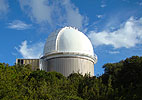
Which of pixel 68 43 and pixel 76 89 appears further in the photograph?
pixel 68 43

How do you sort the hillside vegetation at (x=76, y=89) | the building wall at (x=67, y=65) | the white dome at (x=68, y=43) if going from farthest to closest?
1. the white dome at (x=68, y=43)
2. the building wall at (x=67, y=65)
3. the hillside vegetation at (x=76, y=89)

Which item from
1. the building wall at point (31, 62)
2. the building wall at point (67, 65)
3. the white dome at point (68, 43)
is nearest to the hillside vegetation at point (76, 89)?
the building wall at point (67, 65)

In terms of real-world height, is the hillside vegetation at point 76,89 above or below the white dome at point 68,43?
below

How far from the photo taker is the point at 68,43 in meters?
41.9

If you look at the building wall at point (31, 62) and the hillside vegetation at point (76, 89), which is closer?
the hillside vegetation at point (76, 89)

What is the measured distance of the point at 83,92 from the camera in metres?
22.6

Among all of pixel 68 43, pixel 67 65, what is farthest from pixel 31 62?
pixel 68 43

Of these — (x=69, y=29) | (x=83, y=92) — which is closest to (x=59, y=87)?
(x=83, y=92)

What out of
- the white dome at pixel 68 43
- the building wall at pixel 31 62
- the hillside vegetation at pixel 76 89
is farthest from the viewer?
the building wall at pixel 31 62

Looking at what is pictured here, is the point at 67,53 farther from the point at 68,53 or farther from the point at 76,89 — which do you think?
the point at 76,89

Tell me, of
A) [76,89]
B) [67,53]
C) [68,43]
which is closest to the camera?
[76,89]

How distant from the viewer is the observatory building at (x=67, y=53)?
41312mm

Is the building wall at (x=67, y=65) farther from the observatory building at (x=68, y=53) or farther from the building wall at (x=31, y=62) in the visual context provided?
the building wall at (x=31, y=62)

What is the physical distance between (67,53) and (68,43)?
176cm
